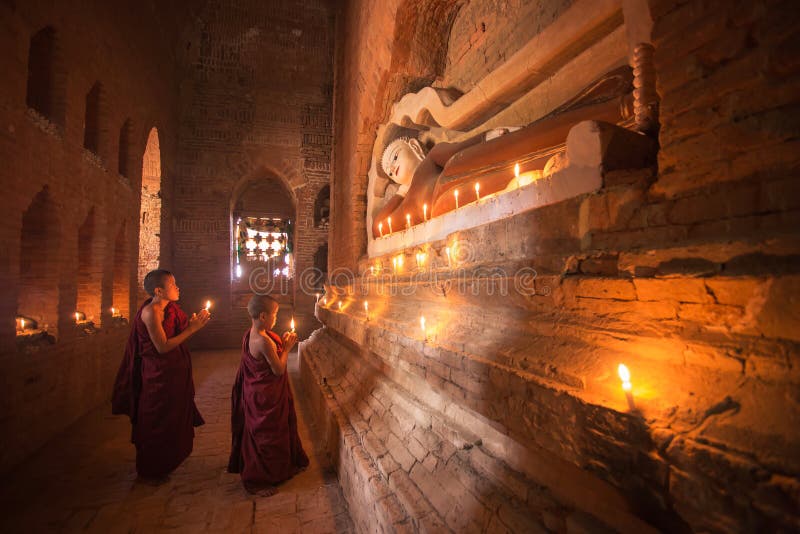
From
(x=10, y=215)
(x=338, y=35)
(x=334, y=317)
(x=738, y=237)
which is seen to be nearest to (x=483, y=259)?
(x=738, y=237)

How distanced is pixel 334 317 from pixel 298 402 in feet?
4.11

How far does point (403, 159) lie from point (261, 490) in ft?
13.0

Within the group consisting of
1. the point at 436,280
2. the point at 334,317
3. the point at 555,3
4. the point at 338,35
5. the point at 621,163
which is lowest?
the point at 334,317

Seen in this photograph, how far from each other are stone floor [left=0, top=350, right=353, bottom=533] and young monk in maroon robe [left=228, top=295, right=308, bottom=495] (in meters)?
0.16

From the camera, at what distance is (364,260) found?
603cm

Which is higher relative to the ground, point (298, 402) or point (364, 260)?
point (364, 260)

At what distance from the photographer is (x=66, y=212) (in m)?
4.42

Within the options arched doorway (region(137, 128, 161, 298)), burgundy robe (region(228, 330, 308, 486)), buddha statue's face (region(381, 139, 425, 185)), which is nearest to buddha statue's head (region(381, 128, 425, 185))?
buddha statue's face (region(381, 139, 425, 185))

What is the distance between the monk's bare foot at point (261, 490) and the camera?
114 inches

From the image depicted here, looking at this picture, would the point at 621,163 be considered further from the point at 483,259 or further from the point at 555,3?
the point at 555,3

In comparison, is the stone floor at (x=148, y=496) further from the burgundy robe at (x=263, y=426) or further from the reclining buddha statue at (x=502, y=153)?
the reclining buddha statue at (x=502, y=153)

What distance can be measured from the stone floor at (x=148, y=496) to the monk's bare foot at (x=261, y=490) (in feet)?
0.12

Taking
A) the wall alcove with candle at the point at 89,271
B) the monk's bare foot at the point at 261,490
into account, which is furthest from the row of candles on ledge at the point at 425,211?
the wall alcove with candle at the point at 89,271

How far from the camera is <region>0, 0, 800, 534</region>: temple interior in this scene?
114cm
